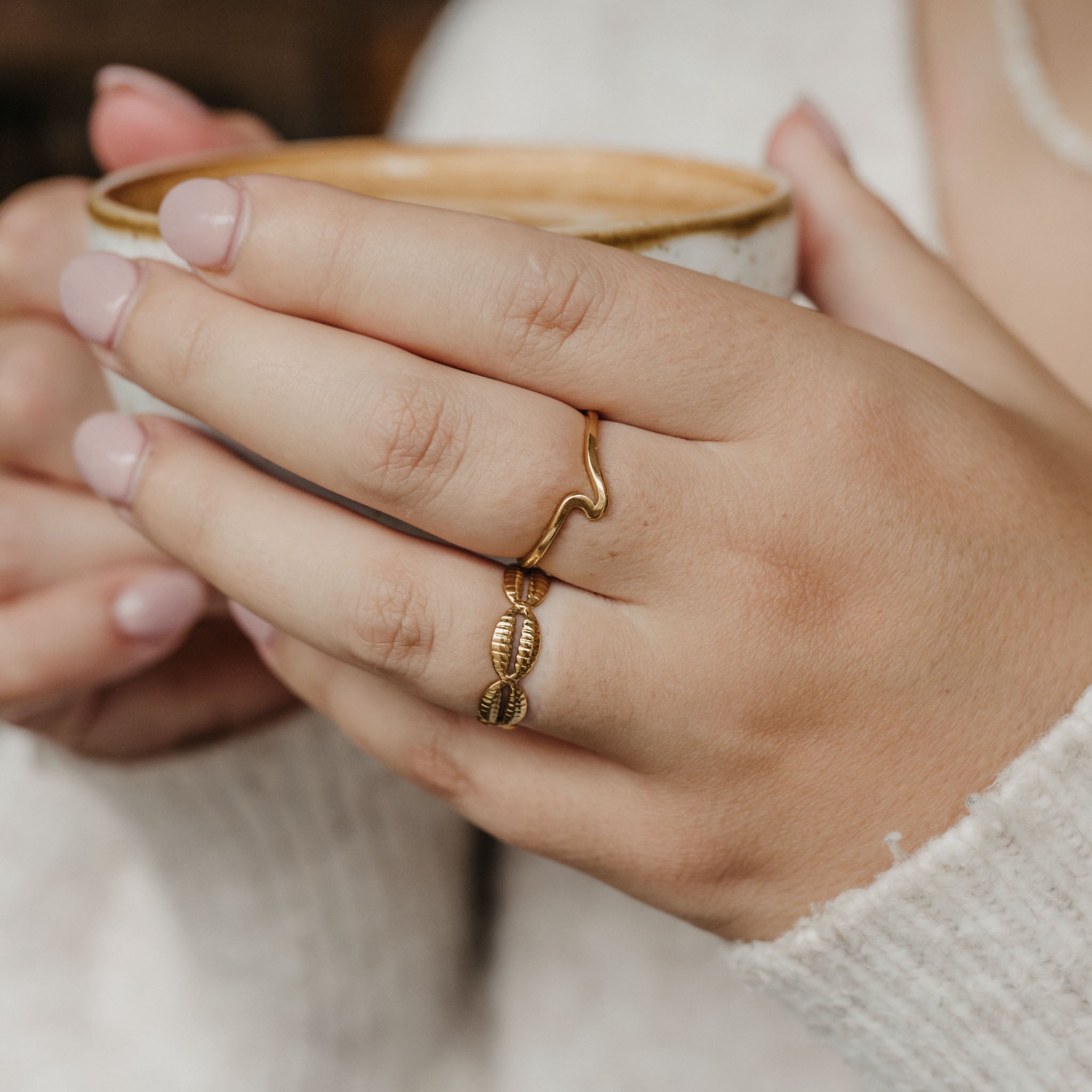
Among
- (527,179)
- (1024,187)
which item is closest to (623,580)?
(527,179)

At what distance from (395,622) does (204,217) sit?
164 millimetres

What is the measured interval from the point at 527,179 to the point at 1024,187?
449 millimetres

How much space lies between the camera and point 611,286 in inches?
13.8

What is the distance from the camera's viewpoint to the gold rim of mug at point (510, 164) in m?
0.37

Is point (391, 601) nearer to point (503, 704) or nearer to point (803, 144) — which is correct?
point (503, 704)

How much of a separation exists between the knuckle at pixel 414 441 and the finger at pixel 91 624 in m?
0.26

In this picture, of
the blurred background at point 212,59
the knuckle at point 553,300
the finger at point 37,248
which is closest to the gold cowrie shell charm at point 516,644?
the knuckle at point 553,300

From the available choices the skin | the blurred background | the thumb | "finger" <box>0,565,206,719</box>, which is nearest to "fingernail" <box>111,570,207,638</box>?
"finger" <box>0,565,206,719</box>

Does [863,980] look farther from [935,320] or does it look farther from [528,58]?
[528,58]

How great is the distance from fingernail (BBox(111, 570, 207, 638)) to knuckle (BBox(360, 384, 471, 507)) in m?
0.26

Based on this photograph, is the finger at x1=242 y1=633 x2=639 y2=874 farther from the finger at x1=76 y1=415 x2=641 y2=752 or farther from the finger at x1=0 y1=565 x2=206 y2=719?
the finger at x1=0 y1=565 x2=206 y2=719

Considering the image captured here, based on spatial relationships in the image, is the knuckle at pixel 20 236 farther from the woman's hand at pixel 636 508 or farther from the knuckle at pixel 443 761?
the knuckle at pixel 443 761

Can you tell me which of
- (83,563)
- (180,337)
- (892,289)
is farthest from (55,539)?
(892,289)

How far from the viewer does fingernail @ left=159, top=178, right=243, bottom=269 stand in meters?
0.35
